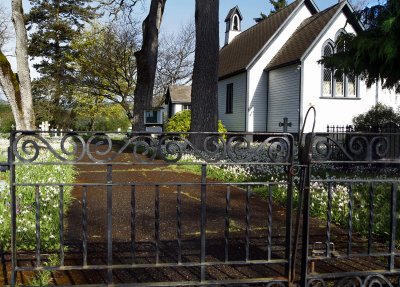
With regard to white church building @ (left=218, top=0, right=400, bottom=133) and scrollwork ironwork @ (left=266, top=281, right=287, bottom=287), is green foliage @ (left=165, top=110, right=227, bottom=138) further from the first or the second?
scrollwork ironwork @ (left=266, top=281, right=287, bottom=287)

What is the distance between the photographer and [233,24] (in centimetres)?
3212

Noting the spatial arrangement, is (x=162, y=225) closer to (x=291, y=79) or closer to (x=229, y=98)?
(x=291, y=79)

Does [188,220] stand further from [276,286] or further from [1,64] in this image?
[1,64]

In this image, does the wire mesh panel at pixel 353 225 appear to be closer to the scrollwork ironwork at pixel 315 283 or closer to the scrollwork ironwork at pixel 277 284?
the scrollwork ironwork at pixel 315 283

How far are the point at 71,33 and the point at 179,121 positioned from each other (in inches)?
871

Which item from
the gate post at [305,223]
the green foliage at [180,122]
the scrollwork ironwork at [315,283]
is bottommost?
the scrollwork ironwork at [315,283]

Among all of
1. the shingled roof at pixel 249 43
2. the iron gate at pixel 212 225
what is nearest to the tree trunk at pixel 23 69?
the iron gate at pixel 212 225

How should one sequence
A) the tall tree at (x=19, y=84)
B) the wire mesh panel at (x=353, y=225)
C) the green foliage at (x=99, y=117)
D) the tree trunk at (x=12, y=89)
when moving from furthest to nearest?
the green foliage at (x=99, y=117) → the tall tree at (x=19, y=84) → the tree trunk at (x=12, y=89) → the wire mesh panel at (x=353, y=225)

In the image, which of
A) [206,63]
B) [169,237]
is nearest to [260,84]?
[206,63]

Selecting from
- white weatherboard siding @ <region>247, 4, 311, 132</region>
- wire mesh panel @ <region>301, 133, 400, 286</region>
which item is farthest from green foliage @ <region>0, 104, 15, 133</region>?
wire mesh panel @ <region>301, 133, 400, 286</region>

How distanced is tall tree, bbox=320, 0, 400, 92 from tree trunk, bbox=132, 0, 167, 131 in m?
11.5

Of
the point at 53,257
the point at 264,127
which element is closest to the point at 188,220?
the point at 53,257

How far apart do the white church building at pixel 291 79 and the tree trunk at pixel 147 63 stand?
593 cm

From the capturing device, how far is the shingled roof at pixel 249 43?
77.6ft
